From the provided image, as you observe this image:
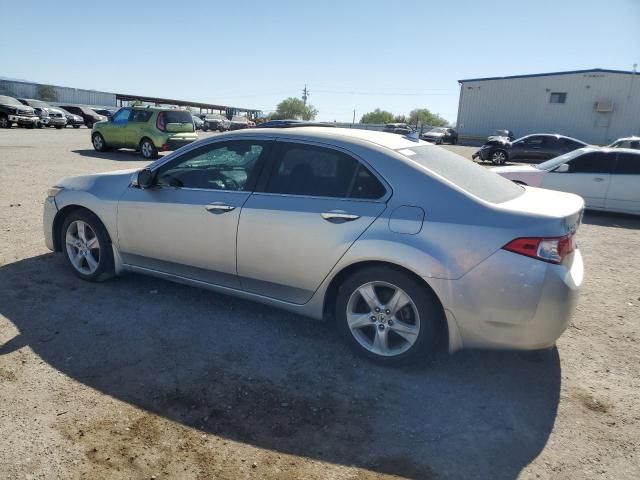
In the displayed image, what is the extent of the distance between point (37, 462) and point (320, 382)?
1.65m

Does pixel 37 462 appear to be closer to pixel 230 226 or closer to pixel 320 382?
pixel 320 382

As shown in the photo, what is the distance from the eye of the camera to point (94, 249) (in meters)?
4.59

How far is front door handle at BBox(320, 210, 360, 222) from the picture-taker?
3.30 metres

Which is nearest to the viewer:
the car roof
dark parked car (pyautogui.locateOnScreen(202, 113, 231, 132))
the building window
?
the car roof

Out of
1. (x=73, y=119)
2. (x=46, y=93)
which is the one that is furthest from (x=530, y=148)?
(x=46, y=93)

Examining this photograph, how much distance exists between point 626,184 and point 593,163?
73cm

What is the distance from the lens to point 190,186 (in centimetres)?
408

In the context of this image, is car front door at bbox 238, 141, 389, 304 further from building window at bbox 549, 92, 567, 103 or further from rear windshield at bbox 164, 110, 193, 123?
building window at bbox 549, 92, 567, 103

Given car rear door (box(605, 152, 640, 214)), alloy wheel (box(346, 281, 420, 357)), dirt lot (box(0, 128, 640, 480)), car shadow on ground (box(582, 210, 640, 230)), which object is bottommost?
dirt lot (box(0, 128, 640, 480))

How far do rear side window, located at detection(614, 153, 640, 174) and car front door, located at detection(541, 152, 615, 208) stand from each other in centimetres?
12

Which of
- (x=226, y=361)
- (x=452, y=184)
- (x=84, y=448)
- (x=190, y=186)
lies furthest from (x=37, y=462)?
(x=452, y=184)

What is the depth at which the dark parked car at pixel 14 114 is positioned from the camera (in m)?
28.1

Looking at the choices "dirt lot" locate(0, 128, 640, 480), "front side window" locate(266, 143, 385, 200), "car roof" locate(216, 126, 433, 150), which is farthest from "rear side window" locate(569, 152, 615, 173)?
"front side window" locate(266, 143, 385, 200)

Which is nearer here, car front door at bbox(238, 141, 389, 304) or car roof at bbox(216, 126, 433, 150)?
car front door at bbox(238, 141, 389, 304)
